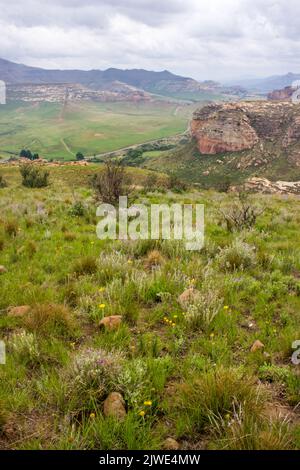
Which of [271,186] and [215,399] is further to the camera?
[271,186]

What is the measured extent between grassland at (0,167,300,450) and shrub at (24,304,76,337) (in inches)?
0.5

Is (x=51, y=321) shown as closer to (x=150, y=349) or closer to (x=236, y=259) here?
(x=150, y=349)

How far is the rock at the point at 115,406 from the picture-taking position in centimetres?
280

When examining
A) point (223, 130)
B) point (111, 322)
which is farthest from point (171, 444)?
point (223, 130)

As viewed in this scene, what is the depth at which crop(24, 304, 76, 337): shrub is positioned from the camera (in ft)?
13.1

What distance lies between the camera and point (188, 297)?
472 cm

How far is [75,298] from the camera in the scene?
4.91 metres

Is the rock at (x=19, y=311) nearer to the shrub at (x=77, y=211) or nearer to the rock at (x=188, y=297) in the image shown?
the rock at (x=188, y=297)

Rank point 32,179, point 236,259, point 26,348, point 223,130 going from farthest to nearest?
point 223,130
point 32,179
point 236,259
point 26,348

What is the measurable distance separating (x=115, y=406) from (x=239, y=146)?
4763 inches

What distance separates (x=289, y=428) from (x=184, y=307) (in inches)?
78.0

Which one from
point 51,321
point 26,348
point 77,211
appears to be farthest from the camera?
point 77,211

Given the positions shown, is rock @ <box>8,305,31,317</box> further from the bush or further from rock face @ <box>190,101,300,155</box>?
rock face @ <box>190,101,300,155</box>

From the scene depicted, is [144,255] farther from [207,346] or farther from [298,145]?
[298,145]
